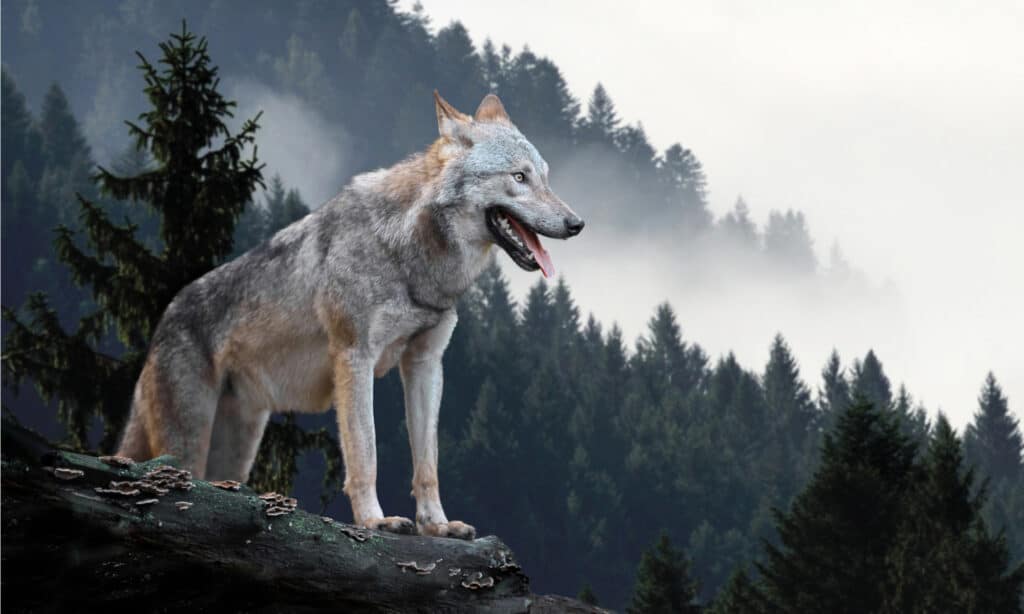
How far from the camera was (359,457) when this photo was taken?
10.1 metres

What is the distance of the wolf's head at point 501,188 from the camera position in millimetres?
10047

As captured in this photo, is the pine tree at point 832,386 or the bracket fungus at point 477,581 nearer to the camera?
the bracket fungus at point 477,581

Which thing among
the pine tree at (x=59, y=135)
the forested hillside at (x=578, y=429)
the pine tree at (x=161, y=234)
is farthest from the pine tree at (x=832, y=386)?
the pine tree at (x=161, y=234)

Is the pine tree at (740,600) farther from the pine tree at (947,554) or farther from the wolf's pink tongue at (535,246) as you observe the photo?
the wolf's pink tongue at (535,246)

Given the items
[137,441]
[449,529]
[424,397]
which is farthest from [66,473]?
[137,441]

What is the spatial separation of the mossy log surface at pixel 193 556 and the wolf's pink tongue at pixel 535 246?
2499 mm

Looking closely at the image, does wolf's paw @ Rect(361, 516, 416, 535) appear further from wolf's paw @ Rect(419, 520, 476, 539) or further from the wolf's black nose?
the wolf's black nose

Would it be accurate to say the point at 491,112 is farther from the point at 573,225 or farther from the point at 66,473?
the point at 66,473

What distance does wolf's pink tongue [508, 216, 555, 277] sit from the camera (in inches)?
392

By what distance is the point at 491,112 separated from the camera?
1085 cm

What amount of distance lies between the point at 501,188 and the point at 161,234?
1109 cm

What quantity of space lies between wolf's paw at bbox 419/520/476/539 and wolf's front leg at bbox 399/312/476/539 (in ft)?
0.75

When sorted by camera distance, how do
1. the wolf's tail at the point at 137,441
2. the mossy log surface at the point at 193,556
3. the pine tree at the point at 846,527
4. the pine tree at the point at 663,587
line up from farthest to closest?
the pine tree at the point at 846,527
the pine tree at the point at 663,587
the wolf's tail at the point at 137,441
the mossy log surface at the point at 193,556

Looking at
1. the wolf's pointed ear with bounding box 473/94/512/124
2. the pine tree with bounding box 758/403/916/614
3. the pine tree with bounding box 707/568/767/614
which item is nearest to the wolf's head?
the wolf's pointed ear with bounding box 473/94/512/124
